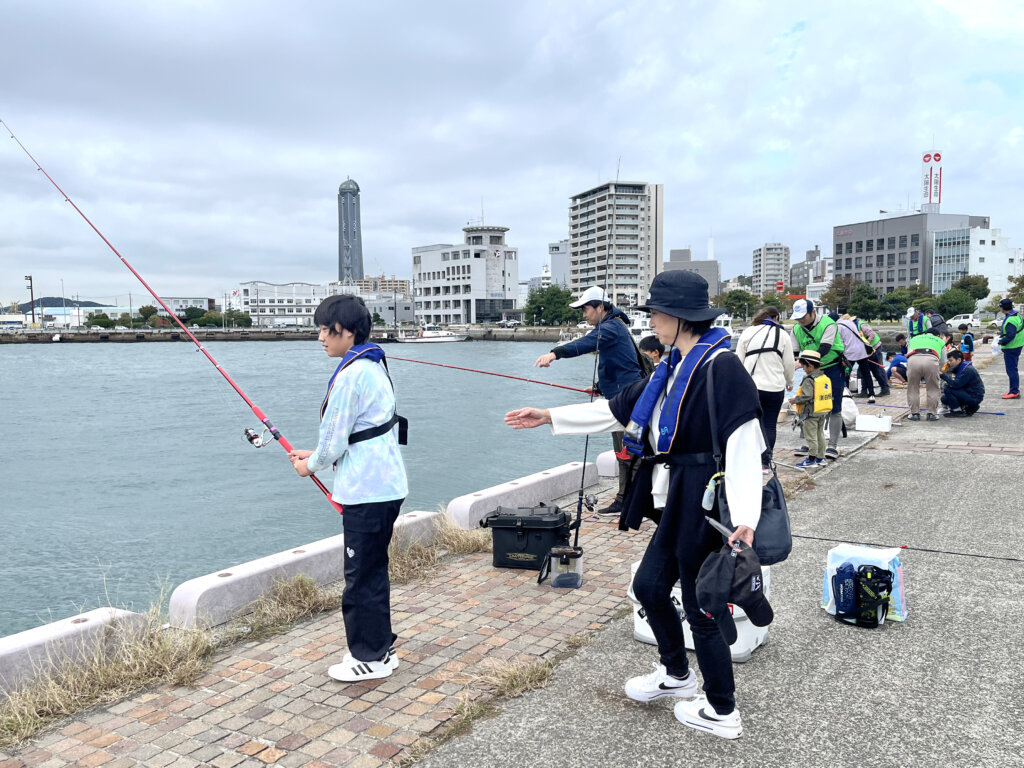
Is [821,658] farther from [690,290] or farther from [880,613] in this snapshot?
[690,290]

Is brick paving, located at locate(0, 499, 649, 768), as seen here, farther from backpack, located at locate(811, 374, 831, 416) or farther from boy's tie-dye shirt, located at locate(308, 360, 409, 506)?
backpack, located at locate(811, 374, 831, 416)

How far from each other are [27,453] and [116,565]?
1651 cm

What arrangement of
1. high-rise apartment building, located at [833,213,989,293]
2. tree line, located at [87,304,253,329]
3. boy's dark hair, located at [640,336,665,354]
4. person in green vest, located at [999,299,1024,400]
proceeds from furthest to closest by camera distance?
tree line, located at [87,304,253,329]
high-rise apartment building, located at [833,213,989,293]
person in green vest, located at [999,299,1024,400]
boy's dark hair, located at [640,336,665,354]

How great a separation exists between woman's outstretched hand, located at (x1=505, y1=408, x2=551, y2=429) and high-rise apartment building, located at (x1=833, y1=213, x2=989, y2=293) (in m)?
118

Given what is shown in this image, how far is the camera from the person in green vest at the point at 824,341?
29.3ft

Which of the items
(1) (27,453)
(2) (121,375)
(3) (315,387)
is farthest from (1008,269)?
(1) (27,453)

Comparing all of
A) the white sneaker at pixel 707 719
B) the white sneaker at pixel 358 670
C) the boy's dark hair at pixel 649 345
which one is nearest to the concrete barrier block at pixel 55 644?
the white sneaker at pixel 358 670

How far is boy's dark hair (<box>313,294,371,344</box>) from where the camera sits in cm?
385

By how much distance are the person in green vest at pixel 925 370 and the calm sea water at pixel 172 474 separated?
29.1ft

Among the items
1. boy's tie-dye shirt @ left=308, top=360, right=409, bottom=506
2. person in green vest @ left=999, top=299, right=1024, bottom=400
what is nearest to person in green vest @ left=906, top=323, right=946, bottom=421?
person in green vest @ left=999, top=299, right=1024, bottom=400

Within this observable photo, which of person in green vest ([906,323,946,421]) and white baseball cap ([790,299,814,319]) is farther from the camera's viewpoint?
person in green vest ([906,323,946,421])

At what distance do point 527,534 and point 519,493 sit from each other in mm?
1600

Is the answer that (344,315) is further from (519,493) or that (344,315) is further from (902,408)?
(902,408)

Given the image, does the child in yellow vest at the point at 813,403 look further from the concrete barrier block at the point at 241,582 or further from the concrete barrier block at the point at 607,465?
the concrete barrier block at the point at 241,582
